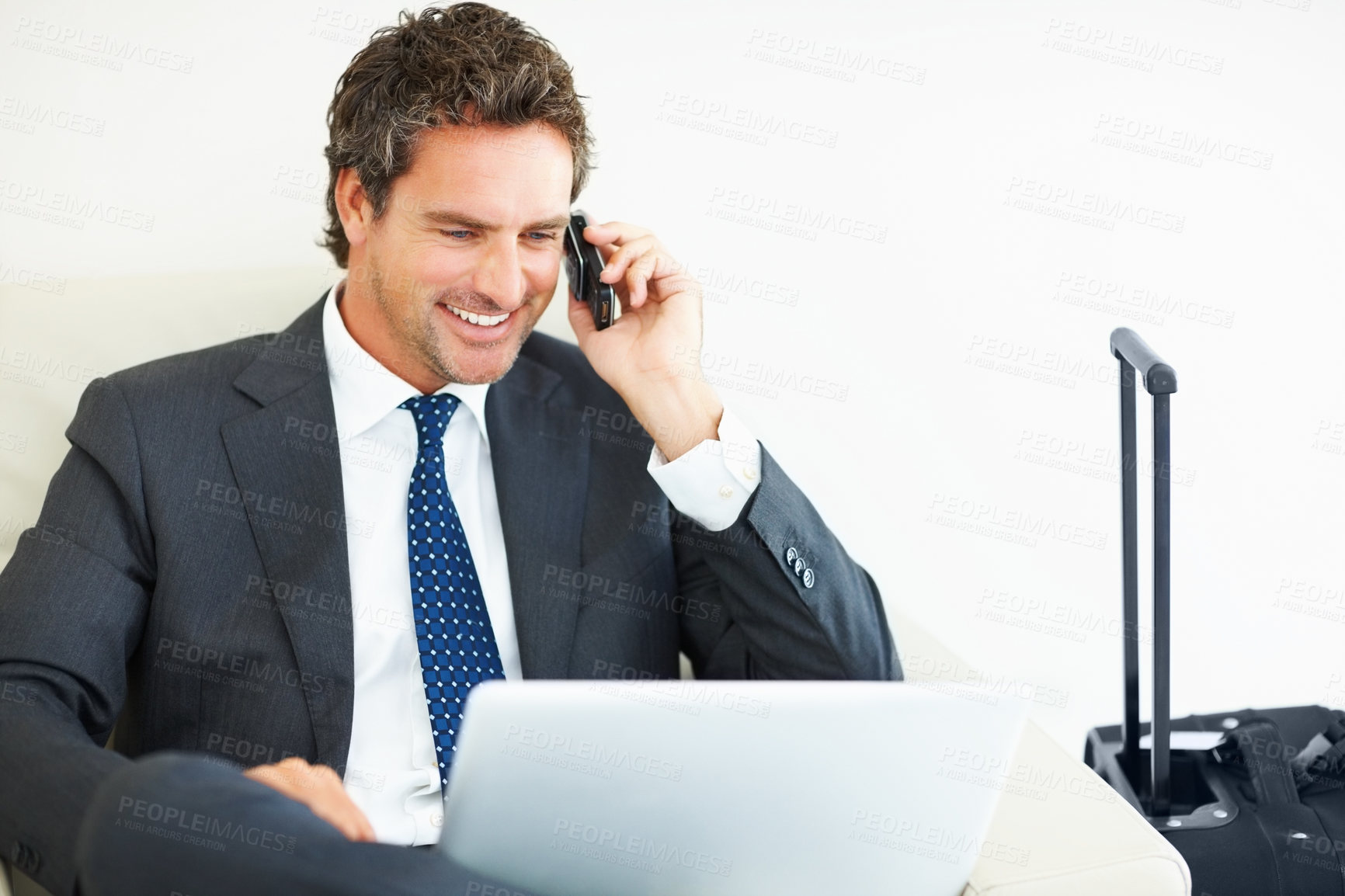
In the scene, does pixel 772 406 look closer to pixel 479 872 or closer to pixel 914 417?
pixel 914 417

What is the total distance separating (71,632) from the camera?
136 centimetres

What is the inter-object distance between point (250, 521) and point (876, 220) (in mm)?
1253

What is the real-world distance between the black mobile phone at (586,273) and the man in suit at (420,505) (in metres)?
0.03

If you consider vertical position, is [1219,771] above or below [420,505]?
below

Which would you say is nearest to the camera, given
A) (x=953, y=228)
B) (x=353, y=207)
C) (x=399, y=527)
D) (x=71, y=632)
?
(x=71, y=632)

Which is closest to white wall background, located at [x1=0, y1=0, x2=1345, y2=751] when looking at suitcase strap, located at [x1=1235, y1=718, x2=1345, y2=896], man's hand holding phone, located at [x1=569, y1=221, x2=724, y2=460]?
man's hand holding phone, located at [x1=569, y1=221, x2=724, y2=460]

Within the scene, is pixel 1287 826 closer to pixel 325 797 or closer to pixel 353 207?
pixel 325 797

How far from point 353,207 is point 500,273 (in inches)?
11.1

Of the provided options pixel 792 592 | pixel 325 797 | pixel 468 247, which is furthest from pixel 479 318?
pixel 325 797

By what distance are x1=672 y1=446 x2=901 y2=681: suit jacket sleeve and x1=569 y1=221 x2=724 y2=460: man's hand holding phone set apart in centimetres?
12

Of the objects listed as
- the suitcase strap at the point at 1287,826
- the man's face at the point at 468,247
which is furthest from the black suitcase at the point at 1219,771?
the man's face at the point at 468,247

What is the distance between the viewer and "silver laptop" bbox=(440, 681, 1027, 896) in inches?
38.4

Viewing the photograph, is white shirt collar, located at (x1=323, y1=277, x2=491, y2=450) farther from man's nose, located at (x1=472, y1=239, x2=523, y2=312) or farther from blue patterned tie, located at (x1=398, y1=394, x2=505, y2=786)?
man's nose, located at (x1=472, y1=239, x2=523, y2=312)

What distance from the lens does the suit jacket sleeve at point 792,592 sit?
1539 millimetres
